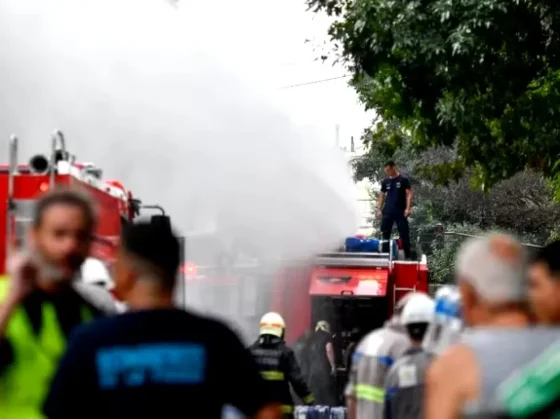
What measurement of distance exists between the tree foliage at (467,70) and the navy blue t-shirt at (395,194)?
4.24 ft

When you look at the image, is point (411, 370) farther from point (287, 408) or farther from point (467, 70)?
point (467, 70)

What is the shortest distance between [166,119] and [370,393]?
1015 cm

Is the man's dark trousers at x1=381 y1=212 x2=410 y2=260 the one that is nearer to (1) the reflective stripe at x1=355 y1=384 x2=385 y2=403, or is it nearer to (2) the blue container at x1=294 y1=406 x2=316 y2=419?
(2) the blue container at x1=294 y1=406 x2=316 y2=419

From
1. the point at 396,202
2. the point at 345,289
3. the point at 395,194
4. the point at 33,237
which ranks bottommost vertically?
the point at 345,289

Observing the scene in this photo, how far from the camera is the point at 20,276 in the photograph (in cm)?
411

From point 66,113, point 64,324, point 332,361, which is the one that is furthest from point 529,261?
point 66,113

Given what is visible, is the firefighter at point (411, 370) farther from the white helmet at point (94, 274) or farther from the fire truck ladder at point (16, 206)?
the fire truck ladder at point (16, 206)

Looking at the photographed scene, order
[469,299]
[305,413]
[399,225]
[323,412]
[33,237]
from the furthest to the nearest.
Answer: [399,225]
[323,412]
[305,413]
[33,237]
[469,299]

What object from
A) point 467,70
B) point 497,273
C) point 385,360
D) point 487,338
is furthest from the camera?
point 467,70

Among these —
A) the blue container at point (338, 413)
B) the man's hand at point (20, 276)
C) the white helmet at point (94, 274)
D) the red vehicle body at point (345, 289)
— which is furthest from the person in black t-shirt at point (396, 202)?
the man's hand at point (20, 276)

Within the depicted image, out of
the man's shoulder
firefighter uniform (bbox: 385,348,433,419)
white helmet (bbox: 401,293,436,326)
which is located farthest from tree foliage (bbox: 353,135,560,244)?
the man's shoulder

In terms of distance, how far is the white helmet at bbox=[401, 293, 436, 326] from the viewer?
657 centimetres

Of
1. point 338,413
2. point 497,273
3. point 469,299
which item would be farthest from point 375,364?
point 338,413

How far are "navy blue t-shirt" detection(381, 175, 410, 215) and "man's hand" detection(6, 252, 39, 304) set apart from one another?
1371cm
